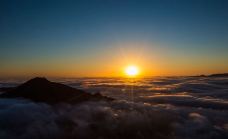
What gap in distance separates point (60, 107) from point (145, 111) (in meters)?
13.3

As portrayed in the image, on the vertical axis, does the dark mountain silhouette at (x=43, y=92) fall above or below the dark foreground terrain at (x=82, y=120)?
→ above

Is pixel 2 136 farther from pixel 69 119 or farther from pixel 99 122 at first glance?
pixel 99 122

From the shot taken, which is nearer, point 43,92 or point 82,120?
point 82,120

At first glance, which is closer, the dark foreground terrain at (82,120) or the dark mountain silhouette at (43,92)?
the dark foreground terrain at (82,120)

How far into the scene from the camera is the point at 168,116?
127 feet

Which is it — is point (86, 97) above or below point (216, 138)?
above

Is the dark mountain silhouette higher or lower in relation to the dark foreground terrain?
higher

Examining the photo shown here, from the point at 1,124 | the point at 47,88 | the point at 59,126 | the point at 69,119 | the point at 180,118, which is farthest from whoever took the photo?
the point at 180,118

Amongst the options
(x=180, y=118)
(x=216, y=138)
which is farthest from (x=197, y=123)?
(x=216, y=138)

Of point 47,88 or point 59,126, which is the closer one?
point 59,126

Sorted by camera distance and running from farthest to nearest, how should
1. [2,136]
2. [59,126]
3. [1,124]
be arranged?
[59,126] → [1,124] → [2,136]

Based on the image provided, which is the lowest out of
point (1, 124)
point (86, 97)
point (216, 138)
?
point (216, 138)

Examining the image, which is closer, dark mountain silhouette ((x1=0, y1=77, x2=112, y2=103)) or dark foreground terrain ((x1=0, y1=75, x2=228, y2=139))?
dark foreground terrain ((x1=0, y1=75, x2=228, y2=139))

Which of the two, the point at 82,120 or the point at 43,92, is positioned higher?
the point at 43,92
